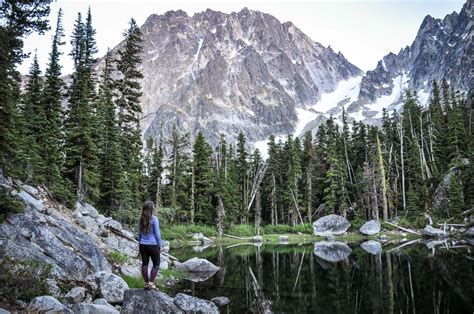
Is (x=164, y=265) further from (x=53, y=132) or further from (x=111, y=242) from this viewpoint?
(x=53, y=132)

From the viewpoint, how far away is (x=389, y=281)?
18.1m

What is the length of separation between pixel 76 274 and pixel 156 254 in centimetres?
434

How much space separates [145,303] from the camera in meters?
9.28

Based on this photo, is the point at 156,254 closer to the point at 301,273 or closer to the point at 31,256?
the point at 31,256

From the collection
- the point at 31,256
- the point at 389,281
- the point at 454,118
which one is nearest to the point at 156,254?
the point at 31,256

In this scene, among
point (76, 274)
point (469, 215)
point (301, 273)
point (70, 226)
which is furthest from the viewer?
point (469, 215)

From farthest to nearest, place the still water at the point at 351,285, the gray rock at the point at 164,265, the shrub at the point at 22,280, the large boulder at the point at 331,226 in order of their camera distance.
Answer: the large boulder at the point at 331,226 < the gray rock at the point at 164,265 < the still water at the point at 351,285 < the shrub at the point at 22,280

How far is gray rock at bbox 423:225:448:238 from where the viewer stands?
41.9 metres

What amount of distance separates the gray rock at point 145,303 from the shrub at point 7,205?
4.84m

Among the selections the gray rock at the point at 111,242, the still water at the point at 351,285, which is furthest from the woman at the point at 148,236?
the gray rock at the point at 111,242

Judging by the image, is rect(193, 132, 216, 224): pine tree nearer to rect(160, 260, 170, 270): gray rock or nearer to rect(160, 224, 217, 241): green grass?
rect(160, 224, 217, 241): green grass

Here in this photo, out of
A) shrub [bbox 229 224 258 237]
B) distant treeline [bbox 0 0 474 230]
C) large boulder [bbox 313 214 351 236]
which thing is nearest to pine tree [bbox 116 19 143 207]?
distant treeline [bbox 0 0 474 230]

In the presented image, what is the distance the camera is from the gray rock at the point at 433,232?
41875mm

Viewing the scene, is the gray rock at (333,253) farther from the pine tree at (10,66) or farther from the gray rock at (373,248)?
the pine tree at (10,66)
